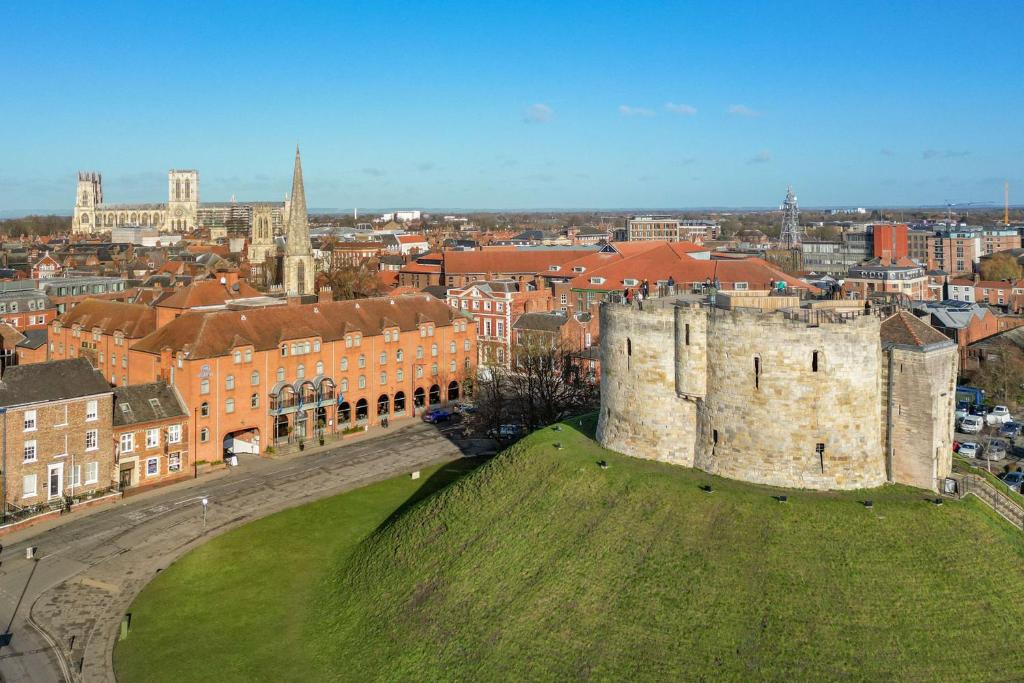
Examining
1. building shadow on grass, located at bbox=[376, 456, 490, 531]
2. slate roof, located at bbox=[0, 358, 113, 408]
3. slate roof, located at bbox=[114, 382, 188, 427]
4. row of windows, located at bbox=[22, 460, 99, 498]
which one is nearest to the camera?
building shadow on grass, located at bbox=[376, 456, 490, 531]

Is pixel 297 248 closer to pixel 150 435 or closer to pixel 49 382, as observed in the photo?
pixel 150 435

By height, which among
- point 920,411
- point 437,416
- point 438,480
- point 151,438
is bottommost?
point 438,480

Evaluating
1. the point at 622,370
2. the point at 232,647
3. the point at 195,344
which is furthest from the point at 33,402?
the point at 622,370

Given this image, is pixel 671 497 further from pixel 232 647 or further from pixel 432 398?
pixel 432 398

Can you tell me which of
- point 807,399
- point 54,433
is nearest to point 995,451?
point 807,399

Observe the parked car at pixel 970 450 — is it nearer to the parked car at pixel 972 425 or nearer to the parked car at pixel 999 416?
the parked car at pixel 972 425

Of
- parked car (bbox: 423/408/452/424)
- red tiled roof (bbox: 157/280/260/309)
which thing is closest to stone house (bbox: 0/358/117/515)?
red tiled roof (bbox: 157/280/260/309)

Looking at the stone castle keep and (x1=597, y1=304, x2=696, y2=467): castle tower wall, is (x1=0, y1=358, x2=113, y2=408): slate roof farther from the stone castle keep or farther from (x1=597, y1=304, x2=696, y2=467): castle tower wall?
the stone castle keep
